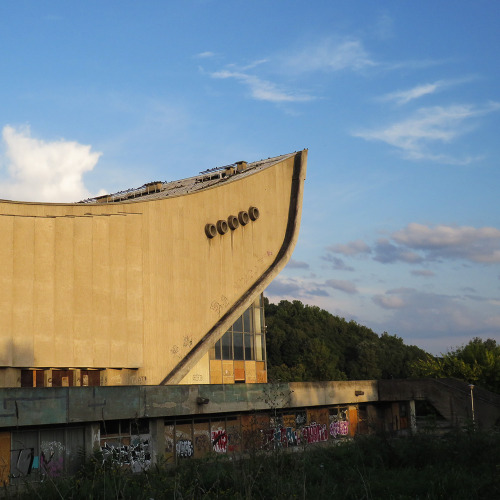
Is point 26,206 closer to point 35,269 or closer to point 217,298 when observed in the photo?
point 35,269

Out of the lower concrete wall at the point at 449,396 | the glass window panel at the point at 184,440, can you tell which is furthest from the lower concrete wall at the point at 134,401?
the lower concrete wall at the point at 449,396

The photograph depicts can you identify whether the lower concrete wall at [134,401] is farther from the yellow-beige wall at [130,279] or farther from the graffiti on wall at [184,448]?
the yellow-beige wall at [130,279]

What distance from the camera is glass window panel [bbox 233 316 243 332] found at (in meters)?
40.7

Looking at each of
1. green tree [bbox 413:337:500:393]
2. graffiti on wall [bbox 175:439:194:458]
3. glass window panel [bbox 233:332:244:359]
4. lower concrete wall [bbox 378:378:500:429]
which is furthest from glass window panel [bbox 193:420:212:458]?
green tree [bbox 413:337:500:393]

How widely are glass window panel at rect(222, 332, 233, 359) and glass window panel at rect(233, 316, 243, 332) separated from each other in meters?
0.69

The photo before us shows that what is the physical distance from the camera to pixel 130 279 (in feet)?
105

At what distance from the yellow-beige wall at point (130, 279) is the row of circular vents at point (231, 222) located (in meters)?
0.38

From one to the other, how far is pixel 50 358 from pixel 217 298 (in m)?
12.0

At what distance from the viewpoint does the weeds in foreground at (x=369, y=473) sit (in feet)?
41.3

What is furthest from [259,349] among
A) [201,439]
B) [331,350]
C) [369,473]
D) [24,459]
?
[331,350]

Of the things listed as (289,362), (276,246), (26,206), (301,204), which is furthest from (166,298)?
(289,362)

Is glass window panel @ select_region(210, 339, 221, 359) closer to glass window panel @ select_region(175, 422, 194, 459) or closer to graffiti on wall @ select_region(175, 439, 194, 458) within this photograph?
glass window panel @ select_region(175, 422, 194, 459)

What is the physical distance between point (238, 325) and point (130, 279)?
10906 mm

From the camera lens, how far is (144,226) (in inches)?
1307
